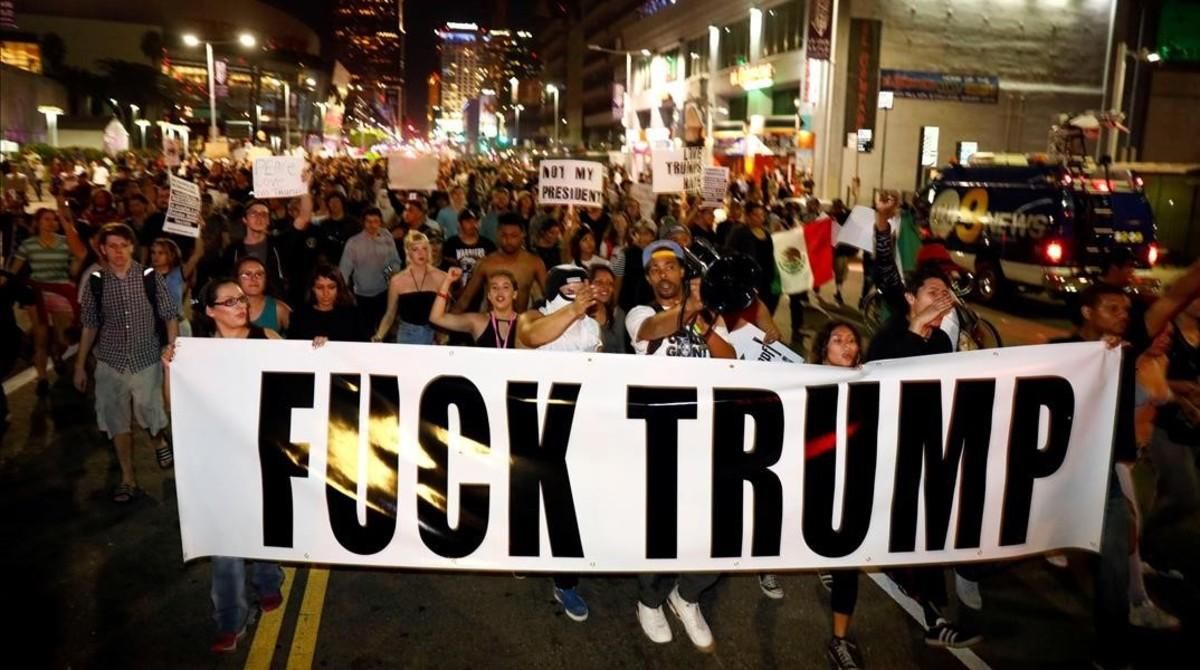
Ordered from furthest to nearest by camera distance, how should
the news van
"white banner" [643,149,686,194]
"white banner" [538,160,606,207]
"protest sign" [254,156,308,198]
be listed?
the news van → "white banner" [643,149,686,194] → "white banner" [538,160,606,207] → "protest sign" [254,156,308,198]

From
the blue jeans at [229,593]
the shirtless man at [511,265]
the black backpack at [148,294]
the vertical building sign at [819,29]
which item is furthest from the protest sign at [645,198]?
the vertical building sign at [819,29]

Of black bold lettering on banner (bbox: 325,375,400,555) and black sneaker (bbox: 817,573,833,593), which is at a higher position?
black bold lettering on banner (bbox: 325,375,400,555)

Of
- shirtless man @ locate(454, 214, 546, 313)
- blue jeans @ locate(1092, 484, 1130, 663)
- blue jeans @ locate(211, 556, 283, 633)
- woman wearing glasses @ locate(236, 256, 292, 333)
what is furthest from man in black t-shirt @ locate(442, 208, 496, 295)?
blue jeans @ locate(1092, 484, 1130, 663)

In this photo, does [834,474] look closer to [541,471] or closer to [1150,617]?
[541,471]

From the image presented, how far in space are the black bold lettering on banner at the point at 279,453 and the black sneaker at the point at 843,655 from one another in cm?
250

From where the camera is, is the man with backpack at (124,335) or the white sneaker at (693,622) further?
the man with backpack at (124,335)

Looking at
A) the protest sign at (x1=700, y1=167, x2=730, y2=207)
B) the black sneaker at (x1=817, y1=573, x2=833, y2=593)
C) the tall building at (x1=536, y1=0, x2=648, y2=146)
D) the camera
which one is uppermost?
the tall building at (x1=536, y1=0, x2=648, y2=146)

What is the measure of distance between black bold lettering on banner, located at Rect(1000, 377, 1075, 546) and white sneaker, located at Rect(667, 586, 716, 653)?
1436 mm

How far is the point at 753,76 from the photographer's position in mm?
43281

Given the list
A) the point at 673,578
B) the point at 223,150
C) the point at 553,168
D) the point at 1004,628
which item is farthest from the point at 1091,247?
the point at 223,150

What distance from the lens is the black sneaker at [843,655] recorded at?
14.6 feet

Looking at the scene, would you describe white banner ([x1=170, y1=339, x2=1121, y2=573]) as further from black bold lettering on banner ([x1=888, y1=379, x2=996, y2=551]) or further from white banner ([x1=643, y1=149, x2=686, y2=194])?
white banner ([x1=643, y1=149, x2=686, y2=194])

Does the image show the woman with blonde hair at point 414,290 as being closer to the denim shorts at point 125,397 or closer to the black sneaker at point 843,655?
the denim shorts at point 125,397

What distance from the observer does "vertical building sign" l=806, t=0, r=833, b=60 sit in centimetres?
3369
